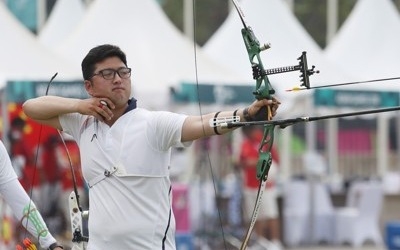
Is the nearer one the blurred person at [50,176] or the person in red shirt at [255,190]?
the blurred person at [50,176]

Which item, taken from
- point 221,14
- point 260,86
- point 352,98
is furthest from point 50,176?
point 221,14

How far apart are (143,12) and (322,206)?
600 centimetres

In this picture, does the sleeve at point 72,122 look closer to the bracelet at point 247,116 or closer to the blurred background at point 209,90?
the bracelet at point 247,116

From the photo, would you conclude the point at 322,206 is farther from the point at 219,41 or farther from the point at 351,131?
the point at 351,131

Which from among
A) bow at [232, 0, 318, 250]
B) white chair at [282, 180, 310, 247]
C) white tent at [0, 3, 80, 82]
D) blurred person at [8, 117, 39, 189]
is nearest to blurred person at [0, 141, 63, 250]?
bow at [232, 0, 318, 250]

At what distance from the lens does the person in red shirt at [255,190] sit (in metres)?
19.9

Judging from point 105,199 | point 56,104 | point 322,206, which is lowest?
point 322,206

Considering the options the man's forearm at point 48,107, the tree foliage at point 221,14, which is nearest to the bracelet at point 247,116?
the man's forearm at point 48,107

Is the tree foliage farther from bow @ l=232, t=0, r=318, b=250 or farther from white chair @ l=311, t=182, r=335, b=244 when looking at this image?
bow @ l=232, t=0, r=318, b=250

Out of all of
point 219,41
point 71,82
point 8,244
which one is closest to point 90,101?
point 71,82

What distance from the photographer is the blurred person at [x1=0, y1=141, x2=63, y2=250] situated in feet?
24.8

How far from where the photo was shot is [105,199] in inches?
271

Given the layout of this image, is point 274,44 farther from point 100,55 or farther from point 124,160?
point 124,160

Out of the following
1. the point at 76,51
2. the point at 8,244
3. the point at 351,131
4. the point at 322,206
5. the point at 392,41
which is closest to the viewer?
the point at 8,244
